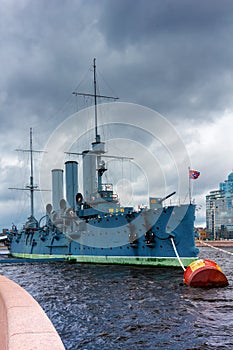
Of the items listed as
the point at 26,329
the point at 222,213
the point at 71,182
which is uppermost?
the point at 71,182

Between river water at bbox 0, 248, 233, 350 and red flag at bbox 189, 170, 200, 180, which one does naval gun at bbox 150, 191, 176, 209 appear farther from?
river water at bbox 0, 248, 233, 350

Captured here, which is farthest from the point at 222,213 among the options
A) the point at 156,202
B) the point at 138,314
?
the point at 138,314

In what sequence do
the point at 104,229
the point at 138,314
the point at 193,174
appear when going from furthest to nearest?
the point at 104,229 < the point at 193,174 < the point at 138,314

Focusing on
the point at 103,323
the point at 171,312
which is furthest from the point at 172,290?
the point at 103,323

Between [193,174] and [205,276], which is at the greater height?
[193,174]

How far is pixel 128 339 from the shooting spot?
11570 mm

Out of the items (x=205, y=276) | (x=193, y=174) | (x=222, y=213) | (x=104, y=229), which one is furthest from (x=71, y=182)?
(x=222, y=213)

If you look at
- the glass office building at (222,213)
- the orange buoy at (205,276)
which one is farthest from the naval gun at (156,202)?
the glass office building at (222,213)

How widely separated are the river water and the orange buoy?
0.49 m

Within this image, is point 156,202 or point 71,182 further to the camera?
point 71,182

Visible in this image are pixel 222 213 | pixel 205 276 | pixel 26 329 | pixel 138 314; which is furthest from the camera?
pixel 222 213

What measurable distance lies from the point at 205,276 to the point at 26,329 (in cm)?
1699

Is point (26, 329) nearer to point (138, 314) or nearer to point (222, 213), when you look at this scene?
point (138, 314)

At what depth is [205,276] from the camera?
20.0 meters
